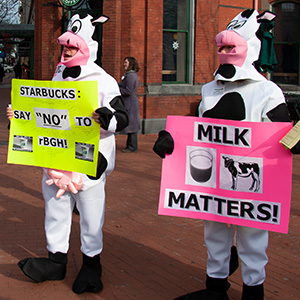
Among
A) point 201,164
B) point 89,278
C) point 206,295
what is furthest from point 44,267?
point 201,164

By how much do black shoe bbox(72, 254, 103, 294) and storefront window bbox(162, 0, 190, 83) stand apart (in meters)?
11.1

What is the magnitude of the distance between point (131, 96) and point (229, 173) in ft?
24.0

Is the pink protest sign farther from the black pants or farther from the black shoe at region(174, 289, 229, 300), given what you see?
the black pants

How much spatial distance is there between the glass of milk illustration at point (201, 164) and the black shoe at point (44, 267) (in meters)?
1.38

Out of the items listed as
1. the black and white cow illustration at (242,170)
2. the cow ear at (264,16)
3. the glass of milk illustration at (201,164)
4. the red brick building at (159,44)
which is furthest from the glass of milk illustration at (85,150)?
the red brick building at (159,44)

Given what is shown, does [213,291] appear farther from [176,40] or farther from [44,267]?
[176,40]

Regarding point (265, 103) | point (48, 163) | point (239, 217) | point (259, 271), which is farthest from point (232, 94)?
point (48, 163)

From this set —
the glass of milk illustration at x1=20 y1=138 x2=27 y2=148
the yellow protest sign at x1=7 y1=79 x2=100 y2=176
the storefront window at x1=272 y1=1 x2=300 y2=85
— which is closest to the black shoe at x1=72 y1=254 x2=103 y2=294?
the yellow protest sign at x1=7 y1=79 x2=100 y2=176

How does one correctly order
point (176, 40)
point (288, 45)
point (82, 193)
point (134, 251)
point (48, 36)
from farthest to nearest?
point (288, 45) < point (48, 36) < point (176, 40) < point (134, 251) < point (82, 193)

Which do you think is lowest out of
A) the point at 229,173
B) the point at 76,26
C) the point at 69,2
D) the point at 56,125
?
the point at 229,173

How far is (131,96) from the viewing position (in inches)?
421

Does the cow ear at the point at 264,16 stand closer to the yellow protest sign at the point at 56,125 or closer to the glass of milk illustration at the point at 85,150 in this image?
the yellow protest sign at the point at 56,125

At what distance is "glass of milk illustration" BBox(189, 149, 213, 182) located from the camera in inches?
143

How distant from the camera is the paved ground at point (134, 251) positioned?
416 centimetres
